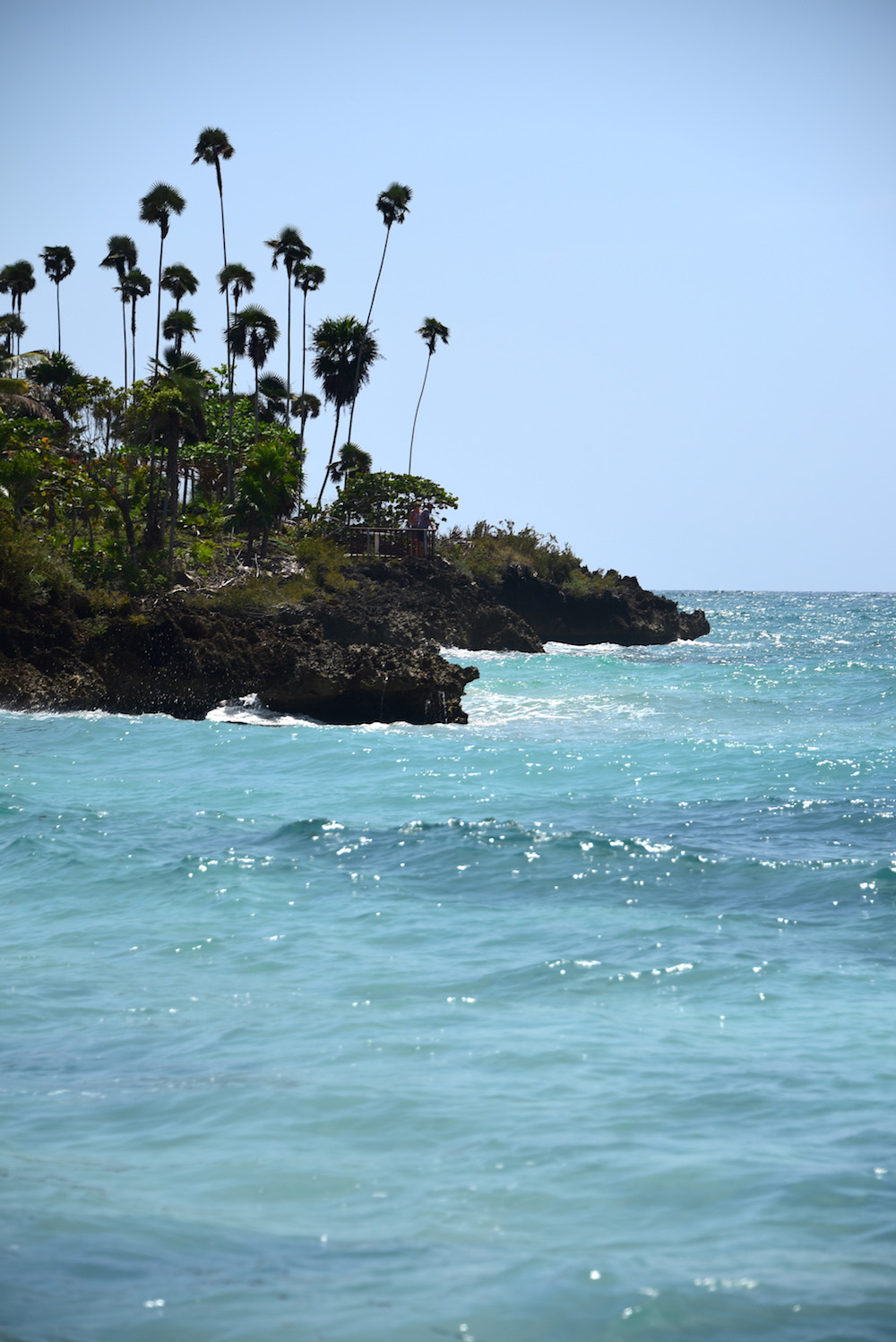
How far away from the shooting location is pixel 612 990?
779 cm

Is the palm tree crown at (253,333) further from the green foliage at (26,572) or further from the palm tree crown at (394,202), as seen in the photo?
the green foliage at (26,572)

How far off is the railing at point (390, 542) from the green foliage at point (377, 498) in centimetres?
243

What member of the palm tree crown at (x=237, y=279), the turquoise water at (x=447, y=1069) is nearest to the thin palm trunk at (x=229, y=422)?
the palm tree crown at (x=237, y=279)

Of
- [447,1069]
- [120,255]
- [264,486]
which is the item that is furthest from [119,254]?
[447,1069]

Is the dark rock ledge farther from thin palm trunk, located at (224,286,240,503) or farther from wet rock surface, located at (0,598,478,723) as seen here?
thin palm trunk, located at (224,286,240,503)

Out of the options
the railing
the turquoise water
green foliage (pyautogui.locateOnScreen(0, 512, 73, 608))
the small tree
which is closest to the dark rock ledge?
green foliage (pyautogui.locateOnScreen(0, 512, 73, 608))

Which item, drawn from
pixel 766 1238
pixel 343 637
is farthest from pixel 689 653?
pixel 766 1238

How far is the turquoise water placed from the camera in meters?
4.37

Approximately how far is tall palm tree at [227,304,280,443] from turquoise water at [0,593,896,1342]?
4763cm

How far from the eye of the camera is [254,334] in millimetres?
60375

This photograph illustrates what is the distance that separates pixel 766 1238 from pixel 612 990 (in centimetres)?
308

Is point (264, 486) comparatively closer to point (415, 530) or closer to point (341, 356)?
point (415, 530)

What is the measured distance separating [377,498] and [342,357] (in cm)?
1223

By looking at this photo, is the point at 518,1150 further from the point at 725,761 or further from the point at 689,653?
the point at 689,653
